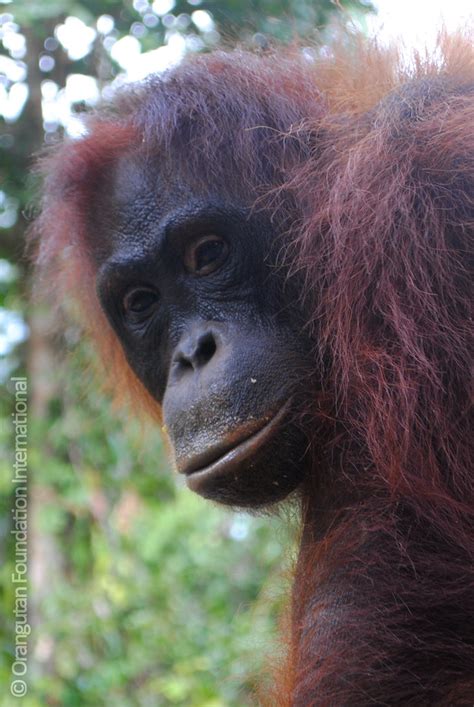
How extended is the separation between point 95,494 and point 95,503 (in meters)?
0.05

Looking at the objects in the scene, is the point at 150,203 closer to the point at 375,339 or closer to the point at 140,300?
the point at 140,300

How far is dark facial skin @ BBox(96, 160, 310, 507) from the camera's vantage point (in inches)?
88.8

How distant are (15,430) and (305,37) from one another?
2.34 metres

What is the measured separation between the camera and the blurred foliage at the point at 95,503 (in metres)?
3.62

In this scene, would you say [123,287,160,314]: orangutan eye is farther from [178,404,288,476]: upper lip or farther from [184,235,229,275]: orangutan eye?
[178,404,288,476]: upper lip

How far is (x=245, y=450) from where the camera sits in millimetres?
2258

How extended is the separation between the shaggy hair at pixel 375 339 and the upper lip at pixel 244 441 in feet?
0.33

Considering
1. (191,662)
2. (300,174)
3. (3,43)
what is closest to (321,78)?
(300,174)

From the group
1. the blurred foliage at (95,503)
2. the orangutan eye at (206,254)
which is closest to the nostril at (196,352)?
the orangutan eye at (206,254)

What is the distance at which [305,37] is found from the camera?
3.37 meters

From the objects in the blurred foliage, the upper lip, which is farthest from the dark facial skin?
the blurred foliage

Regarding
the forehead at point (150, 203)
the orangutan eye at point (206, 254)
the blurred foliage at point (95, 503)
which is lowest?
the blurred foliage at point (95, 503)

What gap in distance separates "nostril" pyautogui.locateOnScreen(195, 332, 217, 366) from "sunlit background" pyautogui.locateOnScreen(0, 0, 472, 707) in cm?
118

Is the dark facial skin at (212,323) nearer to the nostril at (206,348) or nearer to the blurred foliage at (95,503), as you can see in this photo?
the nostril at (206,348)
